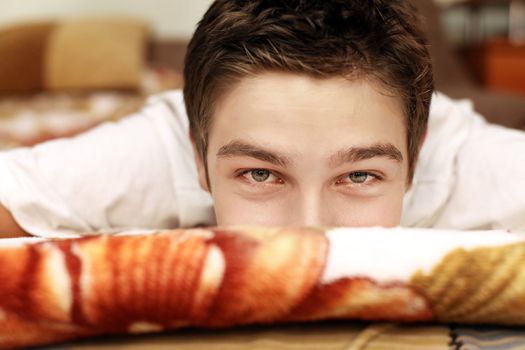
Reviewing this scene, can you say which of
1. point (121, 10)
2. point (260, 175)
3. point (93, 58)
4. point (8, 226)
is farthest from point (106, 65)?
point (260, 175)

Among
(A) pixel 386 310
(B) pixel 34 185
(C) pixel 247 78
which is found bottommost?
(B) pixel 34 185

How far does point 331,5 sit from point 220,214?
1.03 ft

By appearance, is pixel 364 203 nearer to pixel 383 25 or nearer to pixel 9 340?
pixel 383 25

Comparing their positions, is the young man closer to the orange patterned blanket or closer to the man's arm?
the man's arm

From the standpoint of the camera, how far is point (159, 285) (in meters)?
0.46

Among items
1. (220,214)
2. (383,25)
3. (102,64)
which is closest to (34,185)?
(220,214)

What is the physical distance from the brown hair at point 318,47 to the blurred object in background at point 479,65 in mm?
867

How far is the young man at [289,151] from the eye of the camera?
0.68 metres

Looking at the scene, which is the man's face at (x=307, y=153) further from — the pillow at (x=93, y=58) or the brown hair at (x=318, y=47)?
the pillow at (x=93, y=58)

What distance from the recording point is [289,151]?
26.4 inches

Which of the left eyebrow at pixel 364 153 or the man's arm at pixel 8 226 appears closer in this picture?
the left eyebrow at pixel 364 153

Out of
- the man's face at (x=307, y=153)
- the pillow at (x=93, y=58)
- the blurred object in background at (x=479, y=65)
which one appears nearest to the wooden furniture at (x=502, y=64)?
the blurred object in background at (x=479, y=65)

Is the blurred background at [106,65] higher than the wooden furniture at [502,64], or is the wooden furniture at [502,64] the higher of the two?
the wooden furniture at [502,64]

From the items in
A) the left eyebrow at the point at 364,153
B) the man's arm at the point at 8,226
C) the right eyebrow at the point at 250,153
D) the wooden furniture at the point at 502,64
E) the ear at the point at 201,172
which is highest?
the wooden furniture at the point at 502,64
